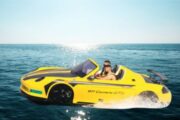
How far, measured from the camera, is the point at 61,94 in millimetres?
9312

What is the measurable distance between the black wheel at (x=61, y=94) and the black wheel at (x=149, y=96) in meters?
3.01

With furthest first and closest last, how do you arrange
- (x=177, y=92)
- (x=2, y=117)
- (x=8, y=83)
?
(x=8, y=83) < (x=177, y=92) < (x=2, y=117)

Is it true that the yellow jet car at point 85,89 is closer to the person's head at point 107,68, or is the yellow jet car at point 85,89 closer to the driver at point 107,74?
the driver at point 107,74

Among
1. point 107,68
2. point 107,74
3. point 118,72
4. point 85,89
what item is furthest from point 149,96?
point 85,89

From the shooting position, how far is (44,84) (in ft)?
30.2

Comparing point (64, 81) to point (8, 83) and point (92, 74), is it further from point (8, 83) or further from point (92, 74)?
point (8, 83)

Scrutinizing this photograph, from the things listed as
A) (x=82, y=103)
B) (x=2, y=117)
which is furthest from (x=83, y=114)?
(x=2, y=117)

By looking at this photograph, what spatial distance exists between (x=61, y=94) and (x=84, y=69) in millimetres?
1475

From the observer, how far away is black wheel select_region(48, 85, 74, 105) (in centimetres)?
923

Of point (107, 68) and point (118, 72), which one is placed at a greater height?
point (107, 68)

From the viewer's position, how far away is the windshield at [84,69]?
9.74 metres

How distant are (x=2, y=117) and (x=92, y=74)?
3894 mm

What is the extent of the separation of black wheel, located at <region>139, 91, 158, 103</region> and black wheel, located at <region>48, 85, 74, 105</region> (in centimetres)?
301

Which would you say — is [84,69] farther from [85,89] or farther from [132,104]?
[132,104]
